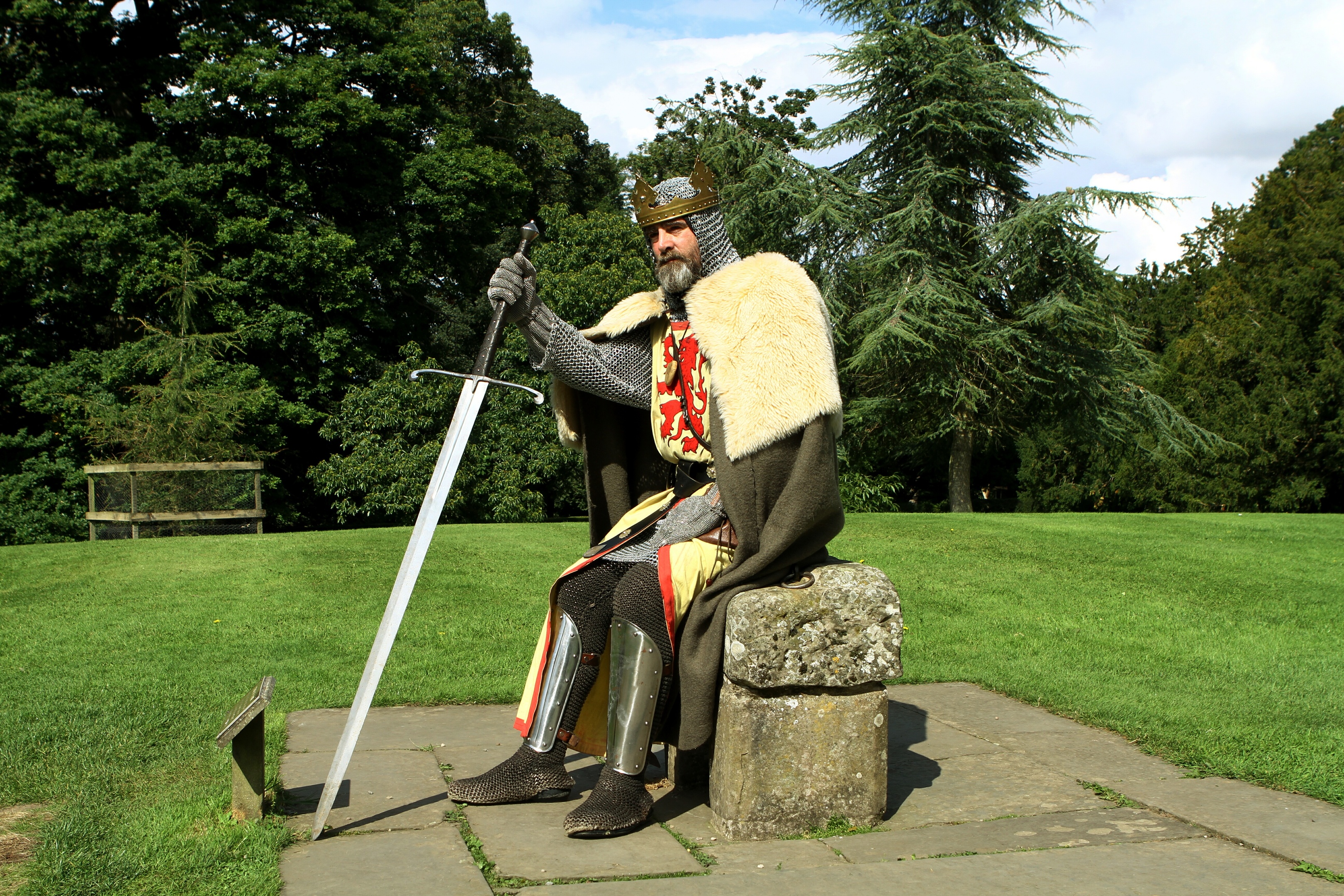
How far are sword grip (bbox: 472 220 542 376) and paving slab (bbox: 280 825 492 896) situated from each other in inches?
51.5

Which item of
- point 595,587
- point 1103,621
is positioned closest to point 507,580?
point 1103,621

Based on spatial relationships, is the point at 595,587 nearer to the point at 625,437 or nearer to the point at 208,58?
the point at 625,437

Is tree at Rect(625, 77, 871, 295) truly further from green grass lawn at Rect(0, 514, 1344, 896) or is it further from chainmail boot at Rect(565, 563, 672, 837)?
chainmail boot at Rect(565, 563, 672, 837)

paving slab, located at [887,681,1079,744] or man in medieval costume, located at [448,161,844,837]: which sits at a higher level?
man in medieval costume, located at [448,161,844,837]

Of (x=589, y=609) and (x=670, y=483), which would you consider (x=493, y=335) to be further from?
(x=670, y=483)

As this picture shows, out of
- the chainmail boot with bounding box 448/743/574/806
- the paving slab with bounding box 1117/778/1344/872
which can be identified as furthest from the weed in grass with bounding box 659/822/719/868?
the paving slab with bounding box 1117/778/1344/872

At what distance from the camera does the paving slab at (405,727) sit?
398 centimetres

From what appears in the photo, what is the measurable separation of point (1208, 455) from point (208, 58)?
2345 centimetres

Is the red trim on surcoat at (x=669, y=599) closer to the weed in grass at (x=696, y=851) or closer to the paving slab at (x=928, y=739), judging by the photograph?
the weed in grass at (x=696, y=851)

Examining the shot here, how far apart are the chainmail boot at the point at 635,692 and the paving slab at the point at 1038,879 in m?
0.46

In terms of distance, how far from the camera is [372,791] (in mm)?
3416

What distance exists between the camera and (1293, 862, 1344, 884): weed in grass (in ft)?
8.71

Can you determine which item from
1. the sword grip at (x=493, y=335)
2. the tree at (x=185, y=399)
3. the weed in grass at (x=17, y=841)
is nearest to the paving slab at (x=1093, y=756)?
the sword grip at (x=493, y=335)

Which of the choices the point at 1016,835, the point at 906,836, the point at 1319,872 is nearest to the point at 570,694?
the point at 906,836
